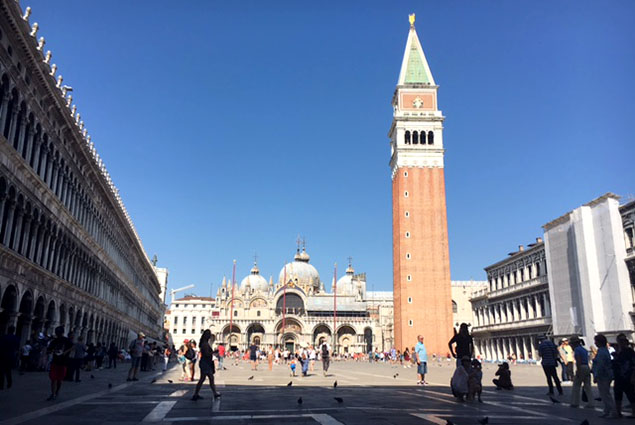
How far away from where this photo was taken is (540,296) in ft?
159

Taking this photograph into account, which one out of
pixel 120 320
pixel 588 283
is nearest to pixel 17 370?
pixel 120 320

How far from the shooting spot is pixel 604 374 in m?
9.84

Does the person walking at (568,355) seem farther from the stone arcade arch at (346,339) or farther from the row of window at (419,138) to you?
the stone arcade arch at (346,339)

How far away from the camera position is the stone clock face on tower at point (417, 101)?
2623 inches

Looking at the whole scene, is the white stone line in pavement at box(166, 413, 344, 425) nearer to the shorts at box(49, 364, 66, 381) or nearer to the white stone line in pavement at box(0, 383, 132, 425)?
the white stone line in pavement at box(0, 383, 132, 425)

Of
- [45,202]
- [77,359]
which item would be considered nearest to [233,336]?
[45,202]

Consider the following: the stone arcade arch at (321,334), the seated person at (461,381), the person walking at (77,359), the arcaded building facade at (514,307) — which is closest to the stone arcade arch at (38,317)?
the person walking at (77,359)

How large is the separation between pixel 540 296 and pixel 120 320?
118ft

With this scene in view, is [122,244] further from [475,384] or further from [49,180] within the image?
[475,384]

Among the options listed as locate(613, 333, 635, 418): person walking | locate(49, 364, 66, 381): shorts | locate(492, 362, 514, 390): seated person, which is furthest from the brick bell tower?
locate(49, 364, 66, 381): shorts

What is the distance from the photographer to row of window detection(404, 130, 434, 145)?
213 feet

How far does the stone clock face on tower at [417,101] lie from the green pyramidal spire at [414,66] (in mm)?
1862

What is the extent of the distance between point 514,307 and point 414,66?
32.8 m

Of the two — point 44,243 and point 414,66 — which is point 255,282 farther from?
point 44,243
